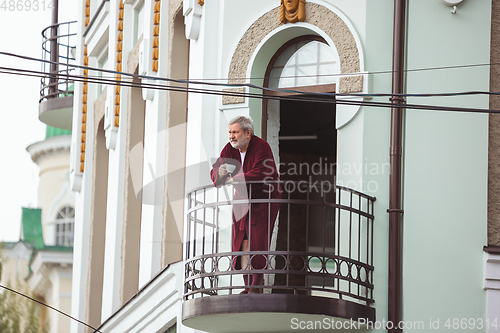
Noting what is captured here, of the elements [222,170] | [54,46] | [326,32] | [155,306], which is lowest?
[155,306]

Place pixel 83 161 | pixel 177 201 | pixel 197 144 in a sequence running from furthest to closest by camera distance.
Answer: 1. pixel 83 161
2. pixel 177 201
3. pixel 197 144

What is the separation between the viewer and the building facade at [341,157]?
10062 millimetres

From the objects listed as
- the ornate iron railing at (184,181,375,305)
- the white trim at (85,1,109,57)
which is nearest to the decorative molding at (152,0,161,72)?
the ornate iron railing at (184,181,375,305)

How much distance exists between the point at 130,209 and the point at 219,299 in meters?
4.99

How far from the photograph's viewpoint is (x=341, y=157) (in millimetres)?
10812

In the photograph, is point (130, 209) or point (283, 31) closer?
point (283, 31)

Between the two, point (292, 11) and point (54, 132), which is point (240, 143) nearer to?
point (292, 11)

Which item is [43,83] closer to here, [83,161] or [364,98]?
[83,161]

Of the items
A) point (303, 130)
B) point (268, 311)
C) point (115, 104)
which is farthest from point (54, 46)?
point (268, 311)

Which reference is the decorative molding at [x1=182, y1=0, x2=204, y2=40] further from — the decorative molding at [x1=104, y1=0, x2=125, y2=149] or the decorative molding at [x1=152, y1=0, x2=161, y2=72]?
the decorative molding at [x1=104, y1=0, x2=125, y2=149]

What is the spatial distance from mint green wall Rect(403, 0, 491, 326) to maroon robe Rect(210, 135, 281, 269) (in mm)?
1530

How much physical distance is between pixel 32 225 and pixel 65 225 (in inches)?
53.6

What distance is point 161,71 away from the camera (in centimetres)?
1330

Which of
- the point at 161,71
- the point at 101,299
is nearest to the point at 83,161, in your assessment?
the point at 101,299
